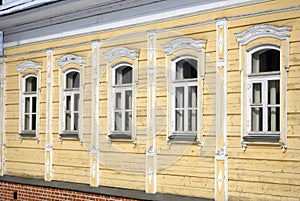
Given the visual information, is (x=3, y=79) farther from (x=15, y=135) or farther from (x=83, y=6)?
(x=83, y=6)

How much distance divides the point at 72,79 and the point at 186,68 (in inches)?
149

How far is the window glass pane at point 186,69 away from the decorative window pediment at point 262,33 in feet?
3.81

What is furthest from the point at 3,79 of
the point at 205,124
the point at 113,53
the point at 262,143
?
the point at 262,143

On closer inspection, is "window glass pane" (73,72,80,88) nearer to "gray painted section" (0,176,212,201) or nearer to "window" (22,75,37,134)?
"window" (22,75,37,134)

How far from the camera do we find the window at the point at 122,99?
12.0 metres

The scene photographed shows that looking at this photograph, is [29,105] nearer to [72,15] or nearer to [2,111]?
[2,111]

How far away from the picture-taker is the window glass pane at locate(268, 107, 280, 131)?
938 centimetres

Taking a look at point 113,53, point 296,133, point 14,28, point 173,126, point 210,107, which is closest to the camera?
point 296,133

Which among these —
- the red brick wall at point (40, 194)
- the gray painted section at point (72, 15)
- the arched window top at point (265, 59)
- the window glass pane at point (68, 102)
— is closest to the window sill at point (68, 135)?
the window glass pane at point (68, 102)

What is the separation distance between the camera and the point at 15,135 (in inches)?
599

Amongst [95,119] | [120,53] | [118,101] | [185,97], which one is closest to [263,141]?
[185,97]

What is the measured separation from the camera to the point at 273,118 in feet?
30.9

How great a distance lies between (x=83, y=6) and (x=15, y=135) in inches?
173

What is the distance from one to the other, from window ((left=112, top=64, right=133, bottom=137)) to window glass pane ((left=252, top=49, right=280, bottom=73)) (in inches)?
124
